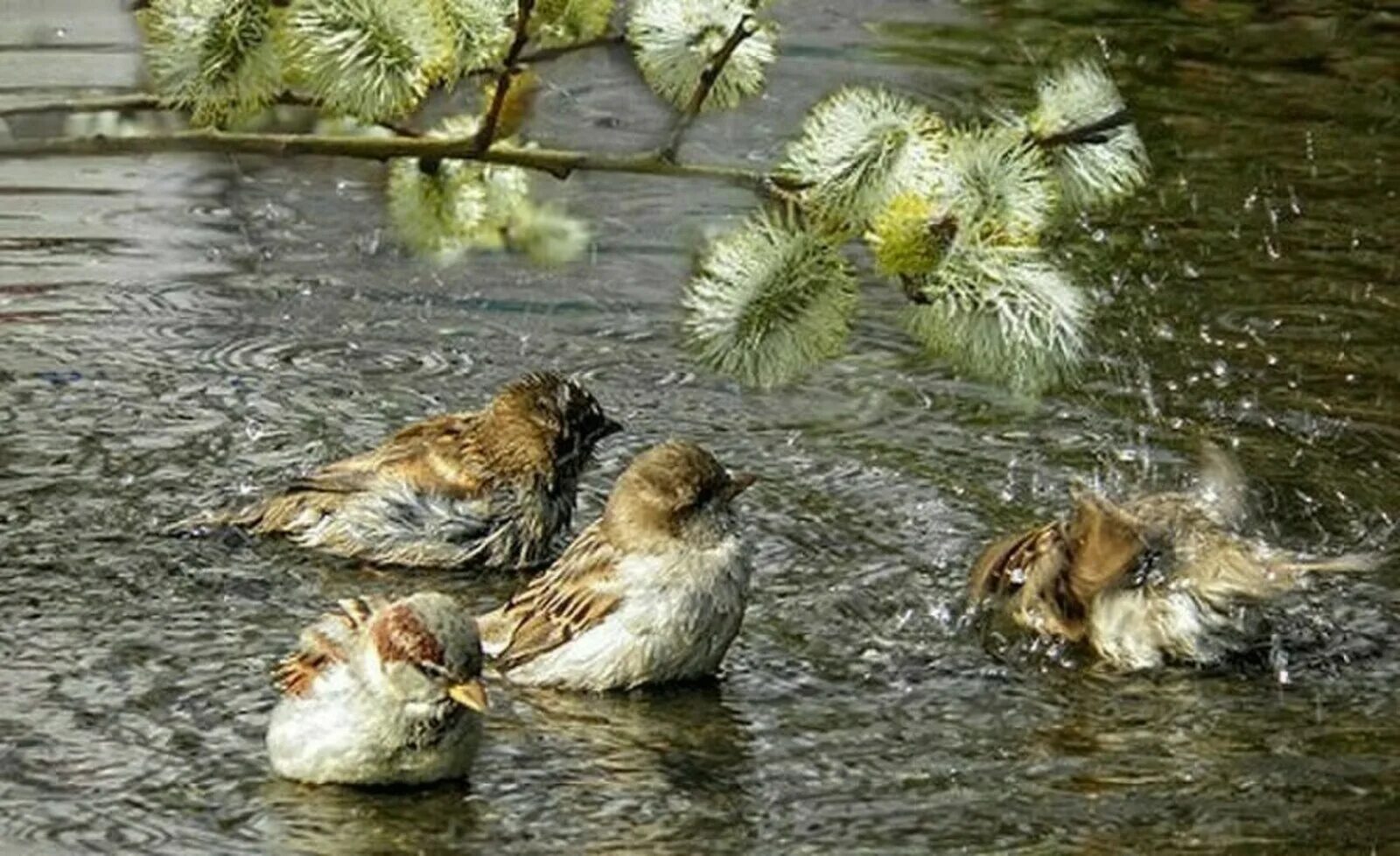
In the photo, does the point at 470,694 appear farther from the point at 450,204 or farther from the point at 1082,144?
the point at 1082,144

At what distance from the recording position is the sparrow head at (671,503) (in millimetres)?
7863

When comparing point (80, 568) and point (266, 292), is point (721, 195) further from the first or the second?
point (80, 568)

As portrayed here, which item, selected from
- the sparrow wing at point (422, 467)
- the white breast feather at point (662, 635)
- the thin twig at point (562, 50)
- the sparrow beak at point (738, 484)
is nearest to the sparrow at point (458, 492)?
the sparrow wing at point (422, 467)

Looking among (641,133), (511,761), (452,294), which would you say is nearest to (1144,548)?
(511,761)

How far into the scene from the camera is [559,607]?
7.79 m


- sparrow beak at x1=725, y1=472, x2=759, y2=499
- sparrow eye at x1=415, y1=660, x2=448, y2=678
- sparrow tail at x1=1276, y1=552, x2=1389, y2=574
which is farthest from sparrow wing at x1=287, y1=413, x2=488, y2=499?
sparrow tail at x1=1276, y1=552, x2=1389, y2=574

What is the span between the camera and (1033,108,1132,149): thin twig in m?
5.61

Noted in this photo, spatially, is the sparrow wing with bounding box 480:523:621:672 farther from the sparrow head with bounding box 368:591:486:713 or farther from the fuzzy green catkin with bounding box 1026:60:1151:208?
the fuzzy green catkin with bounding box 1026:60:1151:208

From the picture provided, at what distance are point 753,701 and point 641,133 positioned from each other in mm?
6475

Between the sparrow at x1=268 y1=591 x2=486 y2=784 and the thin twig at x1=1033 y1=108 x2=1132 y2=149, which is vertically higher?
the thin twig at x1=1033 y1=108 x2=1132 y2=149

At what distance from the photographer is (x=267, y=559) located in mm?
8562

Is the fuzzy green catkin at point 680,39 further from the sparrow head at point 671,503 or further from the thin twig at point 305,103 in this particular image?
the sparrow head at point 671,503

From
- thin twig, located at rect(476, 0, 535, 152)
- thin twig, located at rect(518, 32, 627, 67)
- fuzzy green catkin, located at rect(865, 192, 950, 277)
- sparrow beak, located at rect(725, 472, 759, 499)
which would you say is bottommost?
sparrow beak, located at rect(725, 472, 759, 499)

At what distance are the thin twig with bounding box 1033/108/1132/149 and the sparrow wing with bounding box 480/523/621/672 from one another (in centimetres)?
231
